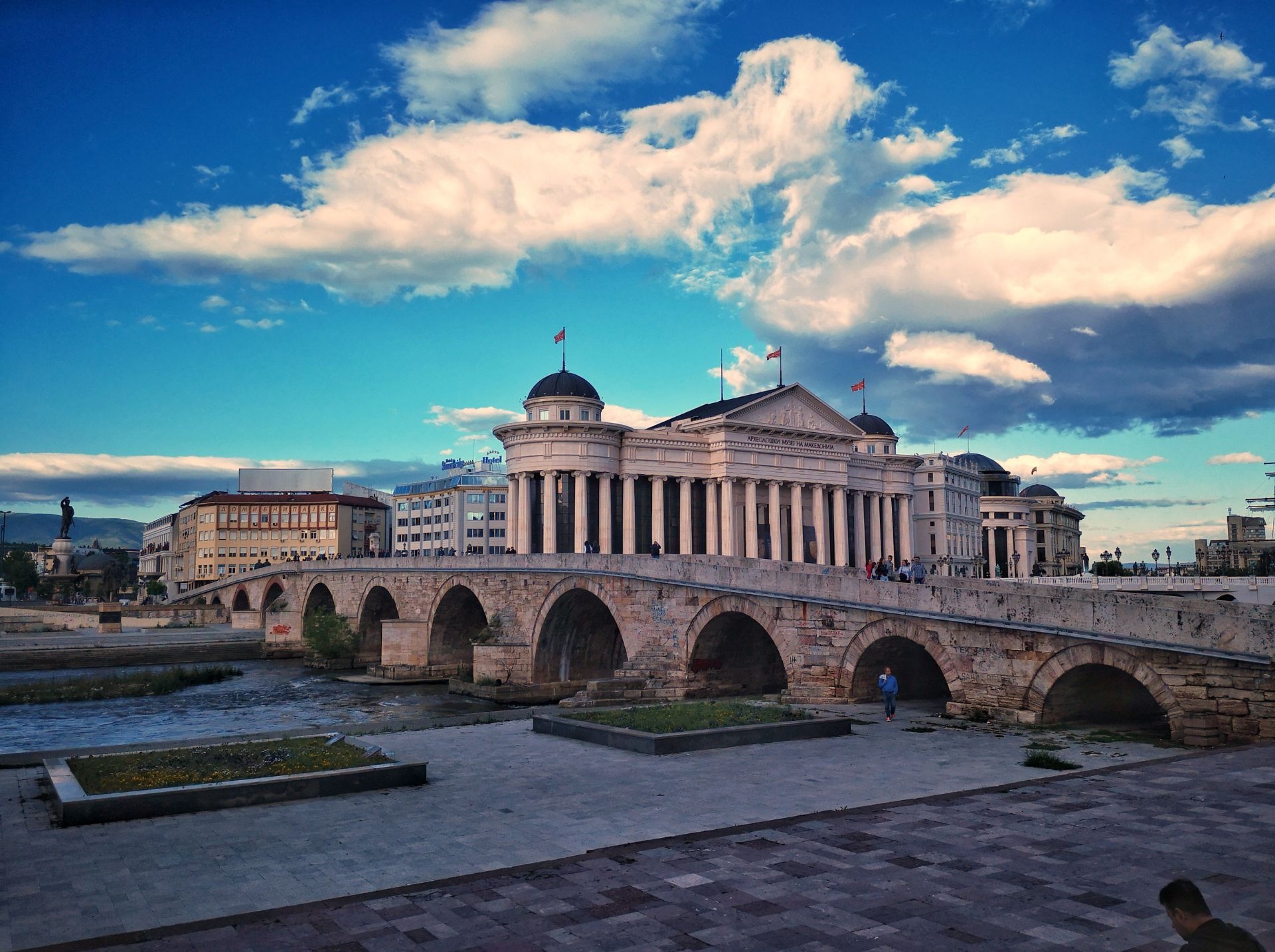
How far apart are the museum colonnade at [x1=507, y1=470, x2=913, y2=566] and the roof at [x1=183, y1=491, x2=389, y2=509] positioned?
186 feet

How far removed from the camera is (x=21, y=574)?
115250 millimetres

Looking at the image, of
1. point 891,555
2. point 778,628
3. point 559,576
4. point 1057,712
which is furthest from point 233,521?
point 1057,712

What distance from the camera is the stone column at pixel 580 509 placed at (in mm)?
61312

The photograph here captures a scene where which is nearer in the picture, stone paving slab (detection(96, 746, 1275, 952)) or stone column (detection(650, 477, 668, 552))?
stone paving slab (detection(96, 746, 1275, 952))

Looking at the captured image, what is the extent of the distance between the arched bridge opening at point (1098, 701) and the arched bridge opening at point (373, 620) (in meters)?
40.1

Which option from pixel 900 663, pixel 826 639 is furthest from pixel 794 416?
pixel 826 639

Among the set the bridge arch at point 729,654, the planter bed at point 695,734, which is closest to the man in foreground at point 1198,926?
the planter bed at point 695,734

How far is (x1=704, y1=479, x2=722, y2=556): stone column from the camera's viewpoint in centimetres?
6669

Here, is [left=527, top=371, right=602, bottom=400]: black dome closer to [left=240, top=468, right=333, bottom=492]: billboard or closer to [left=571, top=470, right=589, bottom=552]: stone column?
[left=571, top=470, right=589, bottom=552]: stone column

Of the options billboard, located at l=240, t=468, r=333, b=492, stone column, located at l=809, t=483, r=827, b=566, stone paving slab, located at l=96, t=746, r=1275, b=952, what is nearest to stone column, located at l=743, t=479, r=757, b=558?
stone column, located at l=809, t=483, r=827, b=566

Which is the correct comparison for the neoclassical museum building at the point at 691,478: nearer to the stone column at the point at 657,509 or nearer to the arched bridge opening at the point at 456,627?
the stone column at the point at 657,509

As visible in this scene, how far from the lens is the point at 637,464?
64438 mm

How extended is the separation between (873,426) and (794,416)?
1778 centimetres

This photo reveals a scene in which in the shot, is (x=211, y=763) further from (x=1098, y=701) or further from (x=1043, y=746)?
(x=1098, y=701)
